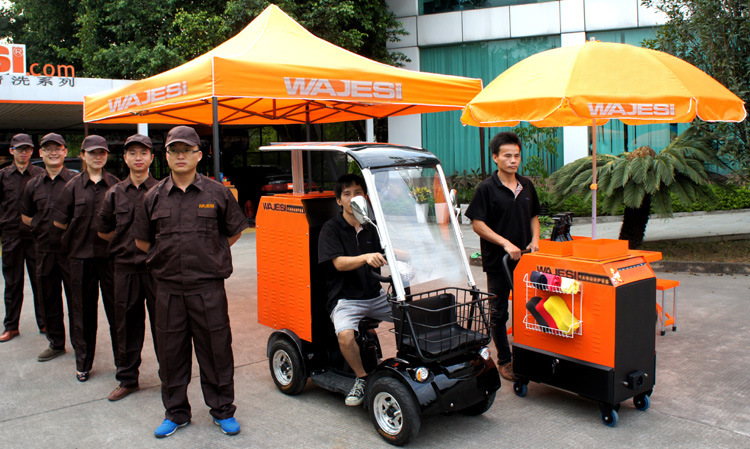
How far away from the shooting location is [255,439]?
4.08 m

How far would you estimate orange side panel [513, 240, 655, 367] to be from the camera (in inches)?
159

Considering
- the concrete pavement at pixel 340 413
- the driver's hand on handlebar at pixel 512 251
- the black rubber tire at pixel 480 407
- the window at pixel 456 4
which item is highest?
the window at pixel 456 4

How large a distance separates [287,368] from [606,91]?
3.10m

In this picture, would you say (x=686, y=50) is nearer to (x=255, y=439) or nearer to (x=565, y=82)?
(x=565, y=82)

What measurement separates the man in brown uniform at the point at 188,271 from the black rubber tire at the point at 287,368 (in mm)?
548

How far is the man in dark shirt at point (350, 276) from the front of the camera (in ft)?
13.9

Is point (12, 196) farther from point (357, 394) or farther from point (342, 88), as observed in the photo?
point (357, 394)

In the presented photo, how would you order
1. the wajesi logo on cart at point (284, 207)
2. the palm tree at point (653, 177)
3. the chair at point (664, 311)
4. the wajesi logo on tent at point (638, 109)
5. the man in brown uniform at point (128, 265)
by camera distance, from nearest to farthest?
the wajesi logo on cart at point (284, 207), the wajesi logo on tent at point (638, 109), the man in brown uniform at point (128, 265), the chair at point (664, 311), the palm tree at point (653, 177)

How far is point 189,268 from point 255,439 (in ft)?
3.78

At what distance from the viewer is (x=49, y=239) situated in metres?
5.70

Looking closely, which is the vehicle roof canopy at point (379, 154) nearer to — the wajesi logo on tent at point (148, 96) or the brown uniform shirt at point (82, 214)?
the wajesi logo on tent at point (148, 96)

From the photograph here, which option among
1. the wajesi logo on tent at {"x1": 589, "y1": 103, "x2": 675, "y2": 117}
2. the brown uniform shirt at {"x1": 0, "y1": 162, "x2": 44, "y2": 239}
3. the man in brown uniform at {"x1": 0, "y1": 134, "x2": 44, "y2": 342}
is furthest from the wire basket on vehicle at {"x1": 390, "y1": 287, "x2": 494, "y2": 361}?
the brown uniform shirt at {"x1": 0, "y1": 162, "x2": 44, "y2": 239}

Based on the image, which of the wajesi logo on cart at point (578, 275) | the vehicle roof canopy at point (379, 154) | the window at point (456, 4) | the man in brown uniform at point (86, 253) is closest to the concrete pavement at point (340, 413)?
the man in brown uniform at point (86, 253)

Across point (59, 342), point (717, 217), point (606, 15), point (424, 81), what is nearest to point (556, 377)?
point (424, 81)
